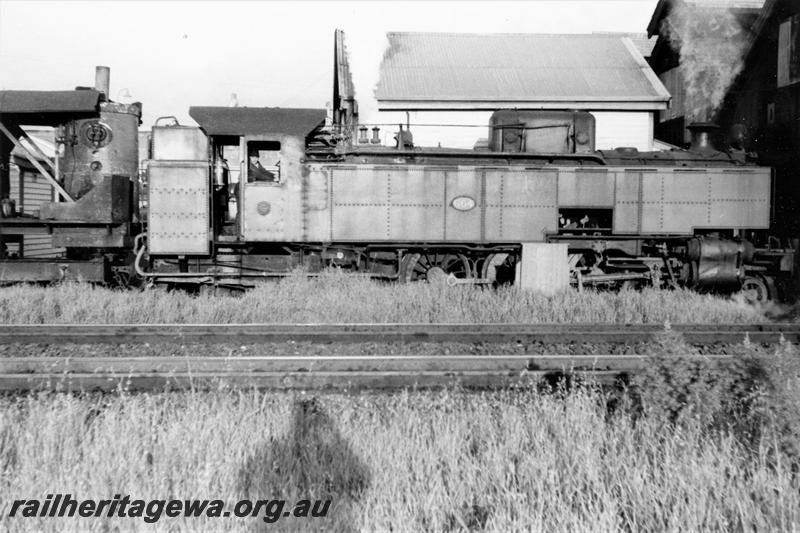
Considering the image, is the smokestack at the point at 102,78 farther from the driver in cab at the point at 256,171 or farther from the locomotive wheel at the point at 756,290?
the locomotive wheel at the point at 756,290

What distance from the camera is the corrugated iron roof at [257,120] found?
10570 mm

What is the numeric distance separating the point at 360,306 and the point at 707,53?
17.7 metres

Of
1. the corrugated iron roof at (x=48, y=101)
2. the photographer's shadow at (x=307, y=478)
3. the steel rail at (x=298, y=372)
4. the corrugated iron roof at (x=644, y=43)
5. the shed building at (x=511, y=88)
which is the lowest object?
the photographer's shadow at (x=307, y=478)

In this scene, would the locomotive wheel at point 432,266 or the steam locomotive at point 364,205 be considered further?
the locomotive wheel at point 432,266

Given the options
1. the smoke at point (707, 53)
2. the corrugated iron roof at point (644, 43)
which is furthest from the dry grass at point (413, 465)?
the corrugated iron roof at point (644, 43)

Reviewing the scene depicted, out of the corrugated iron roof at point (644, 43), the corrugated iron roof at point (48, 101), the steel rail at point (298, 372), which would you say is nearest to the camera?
the steel rail at point (298, 372)

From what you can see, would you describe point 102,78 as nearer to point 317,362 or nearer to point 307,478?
point 317,362

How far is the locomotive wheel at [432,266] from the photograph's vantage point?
1119 centimetres

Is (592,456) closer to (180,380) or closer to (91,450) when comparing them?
(91,450)

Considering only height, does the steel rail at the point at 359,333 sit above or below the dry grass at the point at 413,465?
above

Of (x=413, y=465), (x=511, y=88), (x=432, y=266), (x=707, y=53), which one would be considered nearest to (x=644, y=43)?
(x=707, y=53)

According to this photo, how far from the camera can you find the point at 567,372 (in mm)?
5613

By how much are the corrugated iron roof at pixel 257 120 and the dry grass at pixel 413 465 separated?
6.91 meters

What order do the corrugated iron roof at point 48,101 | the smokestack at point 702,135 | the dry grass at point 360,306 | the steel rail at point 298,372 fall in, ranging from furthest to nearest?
the smokestack at point 702,135 < the corrugated iron roof at point 48,101 < the dry grass at point 360,306 < the steel rail at point 298,372
